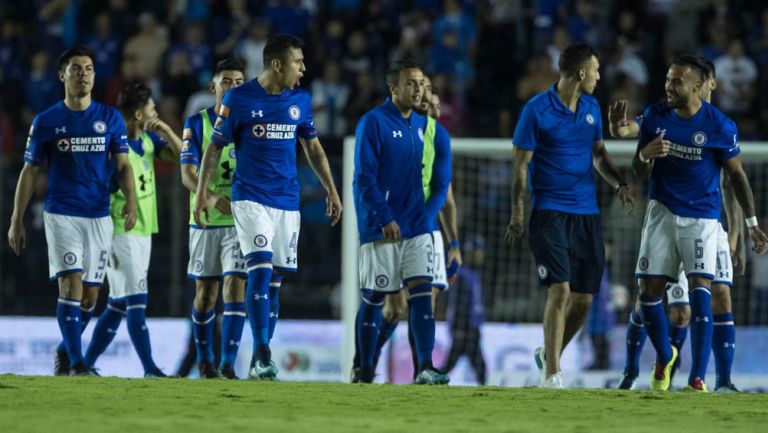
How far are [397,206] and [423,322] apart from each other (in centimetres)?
89

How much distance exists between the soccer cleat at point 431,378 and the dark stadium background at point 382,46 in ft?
20.4

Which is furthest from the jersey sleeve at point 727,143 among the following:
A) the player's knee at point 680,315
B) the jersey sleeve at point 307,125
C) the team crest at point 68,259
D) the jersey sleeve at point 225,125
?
the team crest at point 68,259

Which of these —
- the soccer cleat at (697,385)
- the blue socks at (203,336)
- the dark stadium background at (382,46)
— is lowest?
the soccer cleat at (697,385)

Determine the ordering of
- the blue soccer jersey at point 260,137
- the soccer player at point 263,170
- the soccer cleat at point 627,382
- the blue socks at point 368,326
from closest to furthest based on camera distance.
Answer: the soccer player at point 263,170 → the blue soccer jersey at point 260,137 → the blue socks at point 368,326 → the soccer cleat at point 627,382

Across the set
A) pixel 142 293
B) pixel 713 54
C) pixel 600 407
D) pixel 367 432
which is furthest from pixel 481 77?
pixel 367 432

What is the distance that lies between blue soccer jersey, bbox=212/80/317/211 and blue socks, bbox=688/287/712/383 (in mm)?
3008

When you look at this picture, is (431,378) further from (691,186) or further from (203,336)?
(691,186)

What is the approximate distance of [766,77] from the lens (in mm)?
17844

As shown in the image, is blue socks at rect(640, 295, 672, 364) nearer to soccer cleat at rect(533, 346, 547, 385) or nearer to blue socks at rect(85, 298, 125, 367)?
soccer cleat at rect(533, 346, 547, 385)

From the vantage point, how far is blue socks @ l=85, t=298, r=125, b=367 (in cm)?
1150

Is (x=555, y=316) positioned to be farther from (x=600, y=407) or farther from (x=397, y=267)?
(x=600, y=407)

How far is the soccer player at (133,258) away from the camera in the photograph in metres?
11.5

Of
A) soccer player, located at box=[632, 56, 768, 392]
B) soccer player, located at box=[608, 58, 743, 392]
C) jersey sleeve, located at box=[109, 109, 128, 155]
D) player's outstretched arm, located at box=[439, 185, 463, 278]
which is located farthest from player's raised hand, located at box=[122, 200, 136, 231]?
soccer player, located at box=[632, 56, 768, 392]

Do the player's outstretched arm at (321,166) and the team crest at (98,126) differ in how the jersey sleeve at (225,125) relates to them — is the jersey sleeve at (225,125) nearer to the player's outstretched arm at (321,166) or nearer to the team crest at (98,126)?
the player's outstretched arm at (321,166)
